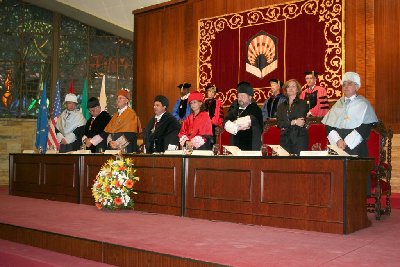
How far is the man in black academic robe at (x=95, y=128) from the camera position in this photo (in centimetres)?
697

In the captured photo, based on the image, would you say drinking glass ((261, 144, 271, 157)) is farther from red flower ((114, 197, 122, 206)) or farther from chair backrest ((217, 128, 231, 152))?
chair backrest ((217, 128, 231, 152))

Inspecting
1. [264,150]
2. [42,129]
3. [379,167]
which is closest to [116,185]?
[264,150]

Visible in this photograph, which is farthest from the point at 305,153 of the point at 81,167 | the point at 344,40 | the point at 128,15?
the point at 128,15

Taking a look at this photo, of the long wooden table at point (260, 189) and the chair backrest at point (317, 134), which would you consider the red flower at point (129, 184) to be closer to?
the long wooden table at point (260, 189)

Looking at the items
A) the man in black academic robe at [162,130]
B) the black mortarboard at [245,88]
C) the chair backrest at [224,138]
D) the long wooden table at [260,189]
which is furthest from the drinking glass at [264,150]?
the man in black academic robe at [162,130]

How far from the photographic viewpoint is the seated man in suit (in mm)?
4902

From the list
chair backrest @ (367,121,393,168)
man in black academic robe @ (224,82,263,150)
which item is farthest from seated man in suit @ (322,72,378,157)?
man in black academic robe @ (224,82,263,150)

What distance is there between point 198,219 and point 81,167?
215 centimetres

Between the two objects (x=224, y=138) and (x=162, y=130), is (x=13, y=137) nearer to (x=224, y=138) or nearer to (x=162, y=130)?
(x=162, y=130)

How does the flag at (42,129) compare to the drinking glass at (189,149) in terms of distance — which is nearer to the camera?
the drinking glass at (189,149)

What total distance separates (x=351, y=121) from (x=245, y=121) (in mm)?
1127

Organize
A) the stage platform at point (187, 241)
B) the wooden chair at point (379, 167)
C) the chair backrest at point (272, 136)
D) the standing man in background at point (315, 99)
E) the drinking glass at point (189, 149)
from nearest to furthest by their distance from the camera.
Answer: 1. the stage platform at point (187, 241)
2. the wooden chair at point (379, 167)
3. the drinking glass at point (189, 149)
4. the chair backrest at point (272, 136)
5. the standing man in background at point (315, 99)

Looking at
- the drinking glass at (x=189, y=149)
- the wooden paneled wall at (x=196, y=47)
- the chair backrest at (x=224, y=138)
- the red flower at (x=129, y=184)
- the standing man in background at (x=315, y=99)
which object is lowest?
the red flower at (x=129, y=184)

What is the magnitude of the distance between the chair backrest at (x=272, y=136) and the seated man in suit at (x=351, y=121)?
86 centimetres
